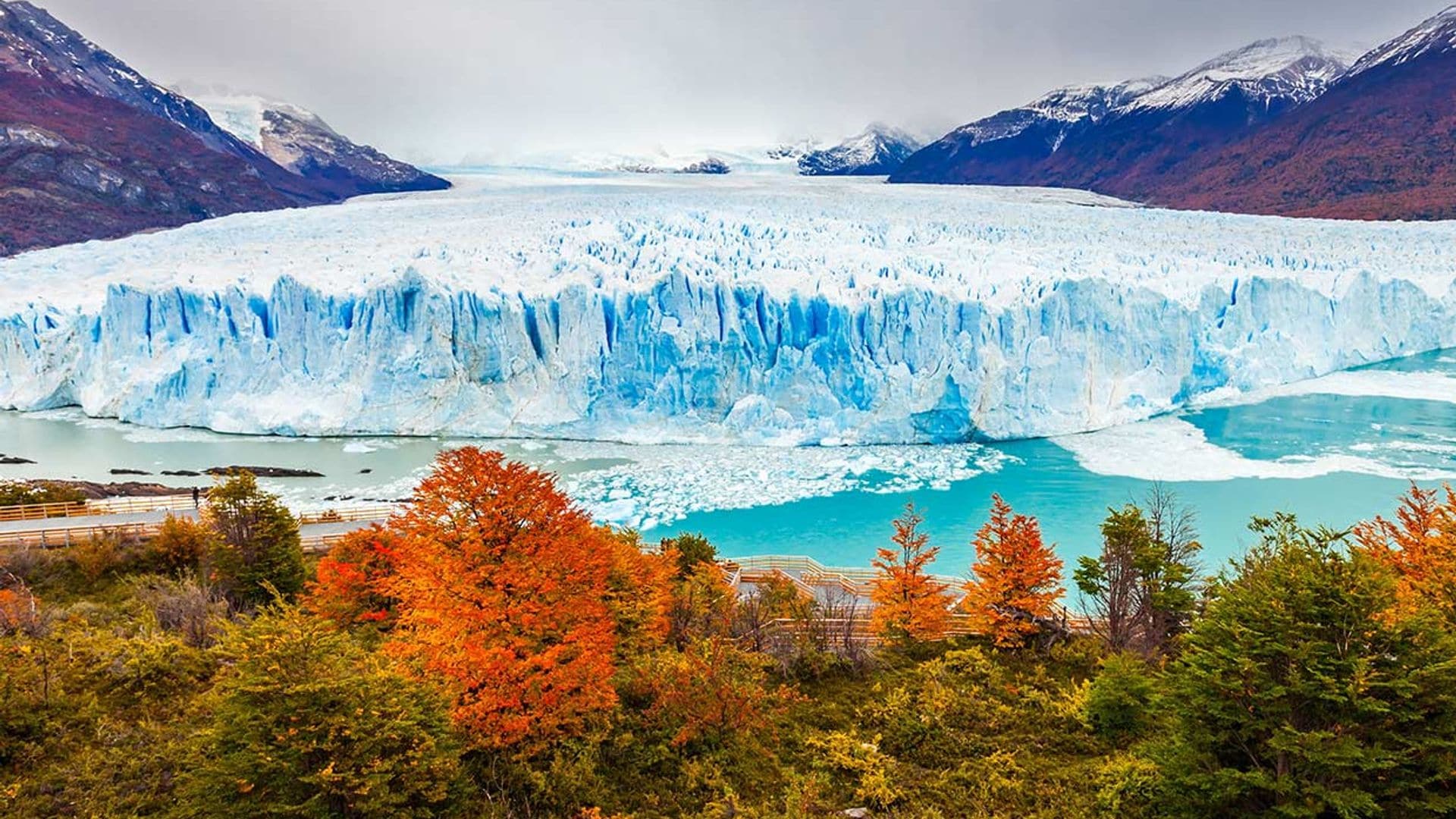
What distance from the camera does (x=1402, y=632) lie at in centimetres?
405

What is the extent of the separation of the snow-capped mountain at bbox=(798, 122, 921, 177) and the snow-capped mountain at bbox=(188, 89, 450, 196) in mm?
40828

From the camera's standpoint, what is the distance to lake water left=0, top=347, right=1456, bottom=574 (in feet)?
52.1

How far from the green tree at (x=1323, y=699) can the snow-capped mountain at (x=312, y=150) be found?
65.3 metres

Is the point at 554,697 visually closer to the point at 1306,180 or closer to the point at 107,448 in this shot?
the point at 107,448

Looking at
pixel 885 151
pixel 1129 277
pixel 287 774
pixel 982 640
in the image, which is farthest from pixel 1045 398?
pixel 885 151

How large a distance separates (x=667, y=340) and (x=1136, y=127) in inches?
2355

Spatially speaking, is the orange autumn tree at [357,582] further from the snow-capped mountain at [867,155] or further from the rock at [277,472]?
the snow-capped mountain at [867,155]

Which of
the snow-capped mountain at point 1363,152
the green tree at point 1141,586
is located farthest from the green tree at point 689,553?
the snow-capped mountain at point 1363,152

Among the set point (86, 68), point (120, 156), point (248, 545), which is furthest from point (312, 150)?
point (248, 545)

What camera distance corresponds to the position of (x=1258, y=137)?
53719mm

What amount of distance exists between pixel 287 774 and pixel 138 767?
5.25 ft

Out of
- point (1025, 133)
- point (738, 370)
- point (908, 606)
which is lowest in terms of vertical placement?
point (908, 606)

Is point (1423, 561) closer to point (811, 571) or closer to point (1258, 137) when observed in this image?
point (811, 571)

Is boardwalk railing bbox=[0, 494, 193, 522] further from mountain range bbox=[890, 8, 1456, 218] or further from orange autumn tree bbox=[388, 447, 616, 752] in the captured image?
mountain range bbox=[890, 8, 1456, 218]
